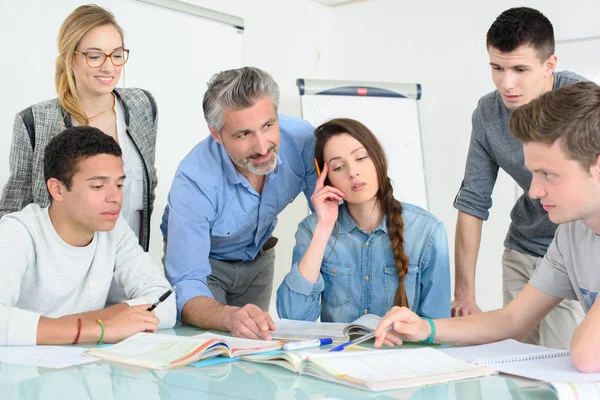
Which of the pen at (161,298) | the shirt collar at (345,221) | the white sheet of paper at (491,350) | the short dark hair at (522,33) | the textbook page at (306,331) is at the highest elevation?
the short dark hair at (522,33)

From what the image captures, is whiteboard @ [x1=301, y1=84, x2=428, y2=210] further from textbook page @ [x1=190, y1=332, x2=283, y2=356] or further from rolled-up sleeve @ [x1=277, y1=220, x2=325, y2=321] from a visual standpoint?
textbook page @ [x1=190, y1=332, x2=283, y2=356]

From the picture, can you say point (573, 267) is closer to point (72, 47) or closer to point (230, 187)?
point (230, 187)

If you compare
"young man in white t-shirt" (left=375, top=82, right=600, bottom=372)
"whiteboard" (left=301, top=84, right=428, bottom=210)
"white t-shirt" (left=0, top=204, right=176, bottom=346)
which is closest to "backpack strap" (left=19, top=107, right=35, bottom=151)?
"white t-shirt" (left=0, top=204, right=176, bottom=346)

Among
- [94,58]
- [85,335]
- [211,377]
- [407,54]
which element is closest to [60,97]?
[94,58]

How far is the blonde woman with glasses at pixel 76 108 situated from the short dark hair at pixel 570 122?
1.47 metres

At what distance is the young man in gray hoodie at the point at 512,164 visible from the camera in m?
2.23

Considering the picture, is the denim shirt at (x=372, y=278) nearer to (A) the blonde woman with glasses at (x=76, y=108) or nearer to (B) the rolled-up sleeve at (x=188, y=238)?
(B) the rolled-up sleeve at (x=188, y=238)

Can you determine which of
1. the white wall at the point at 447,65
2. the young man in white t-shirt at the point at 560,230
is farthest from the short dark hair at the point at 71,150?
the white wall at the point at 447,65

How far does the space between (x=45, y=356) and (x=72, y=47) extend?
1.22 metres

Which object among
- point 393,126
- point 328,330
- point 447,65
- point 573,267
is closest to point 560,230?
point 573,267

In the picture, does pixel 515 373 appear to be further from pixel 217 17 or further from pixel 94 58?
pixel 217 17

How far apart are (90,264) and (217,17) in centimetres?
214

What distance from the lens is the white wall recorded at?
4195mm

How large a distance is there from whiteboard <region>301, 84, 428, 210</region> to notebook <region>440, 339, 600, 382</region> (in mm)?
2252
